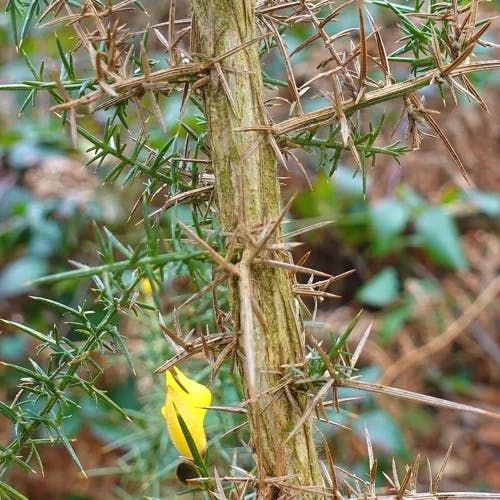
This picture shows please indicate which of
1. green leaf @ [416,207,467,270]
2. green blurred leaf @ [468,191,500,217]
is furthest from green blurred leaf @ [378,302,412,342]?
green blurred leaf @ [468,191,500,217]

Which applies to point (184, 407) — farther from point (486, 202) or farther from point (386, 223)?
point (486, 202)

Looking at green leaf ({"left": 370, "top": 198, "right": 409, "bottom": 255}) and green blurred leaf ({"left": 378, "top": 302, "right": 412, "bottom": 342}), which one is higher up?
green leaf ({"left": 370, "top": 198, "right": 409, "bottom": 255})

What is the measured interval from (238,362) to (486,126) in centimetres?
230

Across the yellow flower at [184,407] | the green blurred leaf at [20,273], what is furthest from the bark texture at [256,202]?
the green blurred leaf at [20,273]

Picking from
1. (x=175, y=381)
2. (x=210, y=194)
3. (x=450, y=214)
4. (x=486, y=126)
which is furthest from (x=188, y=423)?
(x=486, y=126)

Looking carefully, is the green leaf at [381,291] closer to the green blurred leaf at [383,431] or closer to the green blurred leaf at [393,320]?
the green blurred leaf at [393,320]

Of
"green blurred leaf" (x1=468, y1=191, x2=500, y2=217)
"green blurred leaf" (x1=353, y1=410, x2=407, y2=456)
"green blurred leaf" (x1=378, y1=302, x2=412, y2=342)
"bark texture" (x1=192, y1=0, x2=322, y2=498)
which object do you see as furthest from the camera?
"green blurred leaf" (x1=468, y1=191, x2=500, y2=217)

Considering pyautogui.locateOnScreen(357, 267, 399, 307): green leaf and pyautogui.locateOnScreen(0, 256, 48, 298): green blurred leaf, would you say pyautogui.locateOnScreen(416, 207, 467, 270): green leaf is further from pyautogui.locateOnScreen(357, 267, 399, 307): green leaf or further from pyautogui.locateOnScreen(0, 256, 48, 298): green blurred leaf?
pyautogui.locateOnScreen(0, 256, 48, 298): green blurred leaf

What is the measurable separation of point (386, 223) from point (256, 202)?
156 centimetres

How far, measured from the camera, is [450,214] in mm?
2178

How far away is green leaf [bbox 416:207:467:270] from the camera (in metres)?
1.94

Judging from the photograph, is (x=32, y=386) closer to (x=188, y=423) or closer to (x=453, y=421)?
(x=188, y=423)

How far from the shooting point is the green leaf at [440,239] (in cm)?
194

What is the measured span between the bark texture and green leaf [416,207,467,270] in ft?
5.10
